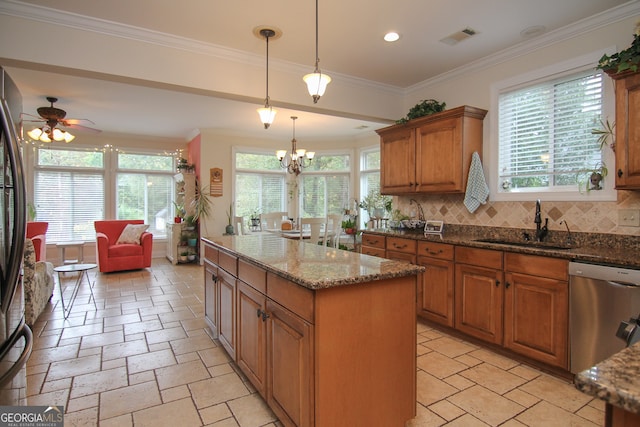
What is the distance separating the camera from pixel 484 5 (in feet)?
8.82

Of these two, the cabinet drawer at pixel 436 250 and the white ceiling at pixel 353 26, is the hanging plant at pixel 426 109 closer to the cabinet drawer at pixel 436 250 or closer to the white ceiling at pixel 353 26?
the white ceiling at pixel 353 26

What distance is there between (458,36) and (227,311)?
3131mm

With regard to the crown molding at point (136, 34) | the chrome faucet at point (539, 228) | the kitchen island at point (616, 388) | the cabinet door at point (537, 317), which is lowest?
the cabinet door at point (537, 317)

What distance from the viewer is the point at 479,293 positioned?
305cm

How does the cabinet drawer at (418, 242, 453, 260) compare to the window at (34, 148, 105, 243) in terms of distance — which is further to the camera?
the window at (34, 148, 105, 243)

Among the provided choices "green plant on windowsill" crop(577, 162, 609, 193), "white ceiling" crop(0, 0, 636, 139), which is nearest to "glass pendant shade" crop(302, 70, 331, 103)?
"white ceiling" crop(0, 0, 636, 139)

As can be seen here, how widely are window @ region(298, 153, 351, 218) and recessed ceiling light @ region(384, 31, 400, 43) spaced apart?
15.5 feet

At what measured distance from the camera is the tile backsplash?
275 cm

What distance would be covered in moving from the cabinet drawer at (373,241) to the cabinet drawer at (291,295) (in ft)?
7.32

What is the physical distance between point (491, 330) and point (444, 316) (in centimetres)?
48

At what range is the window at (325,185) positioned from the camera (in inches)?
315

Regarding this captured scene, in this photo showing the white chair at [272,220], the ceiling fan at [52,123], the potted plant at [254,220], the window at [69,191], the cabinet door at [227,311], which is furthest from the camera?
the potted plant at [254,220]

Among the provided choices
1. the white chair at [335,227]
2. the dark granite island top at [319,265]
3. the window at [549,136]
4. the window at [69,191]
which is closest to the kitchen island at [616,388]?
the dark granite island top at [319,265]

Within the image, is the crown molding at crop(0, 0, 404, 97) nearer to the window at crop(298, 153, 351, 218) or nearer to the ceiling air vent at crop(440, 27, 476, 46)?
the ceiling air vent at crop(440, 27, 476, 46)
